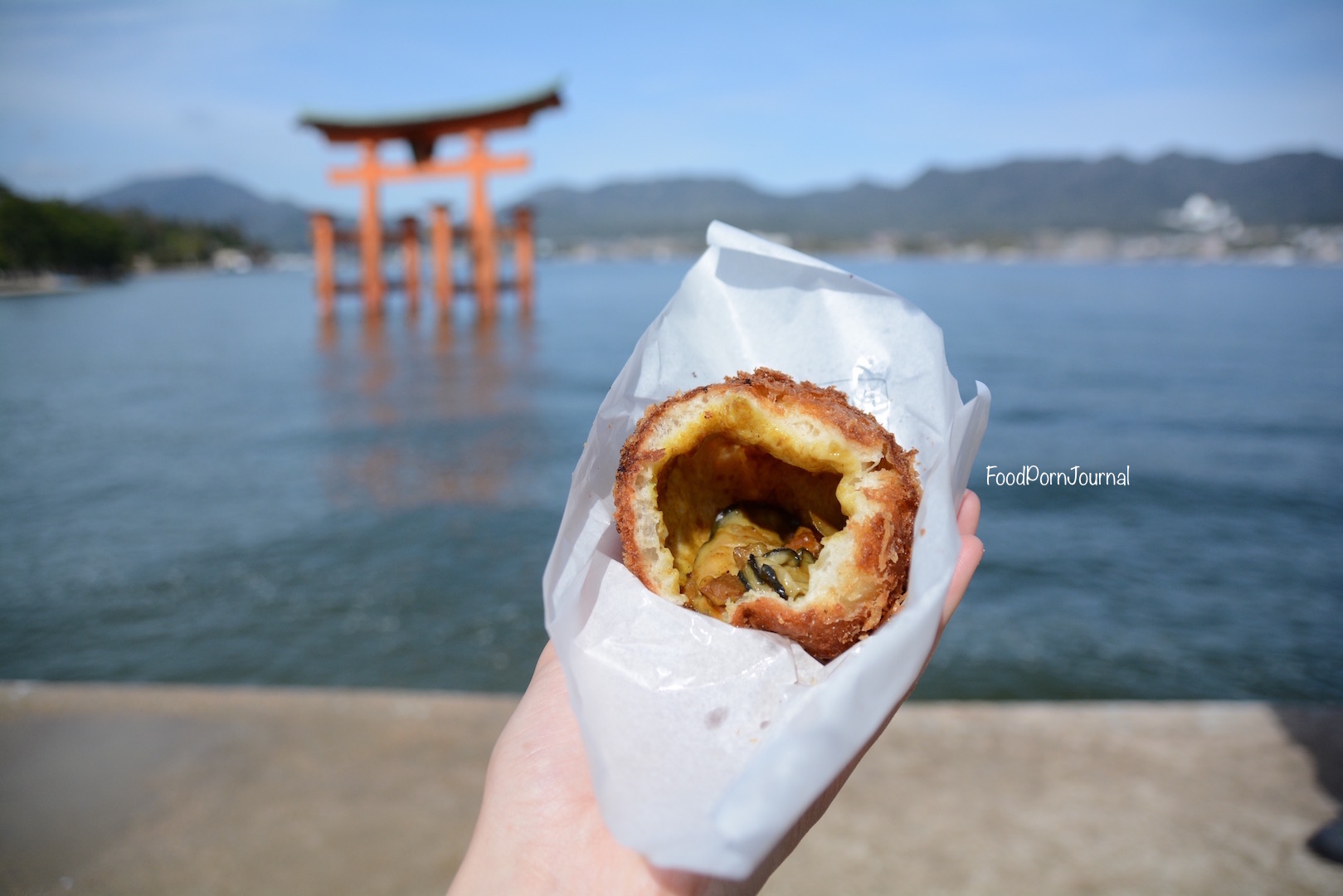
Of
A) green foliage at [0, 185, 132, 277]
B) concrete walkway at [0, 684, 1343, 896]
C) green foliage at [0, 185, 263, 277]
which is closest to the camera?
concrete walkway at [0, 684, 1343, 896]

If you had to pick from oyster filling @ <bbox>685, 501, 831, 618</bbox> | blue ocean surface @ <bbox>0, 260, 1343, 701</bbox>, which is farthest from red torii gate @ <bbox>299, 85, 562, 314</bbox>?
oyster filling @ <bbox>685, 501, 831, 618</bbox>

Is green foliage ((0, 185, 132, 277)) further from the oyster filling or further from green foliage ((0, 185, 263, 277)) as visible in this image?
the oyster filling

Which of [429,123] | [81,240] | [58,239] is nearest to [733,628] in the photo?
[429,123]

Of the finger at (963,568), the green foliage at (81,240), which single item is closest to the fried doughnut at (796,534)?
the finger at (963,568)

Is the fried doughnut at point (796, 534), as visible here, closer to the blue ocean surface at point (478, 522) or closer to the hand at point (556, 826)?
the hand at point (556, 826)

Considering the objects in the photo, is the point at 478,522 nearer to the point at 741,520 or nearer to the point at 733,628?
the point at 741,520
